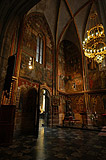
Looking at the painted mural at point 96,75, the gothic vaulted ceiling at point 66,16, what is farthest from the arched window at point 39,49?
the painted mural at point 96,75

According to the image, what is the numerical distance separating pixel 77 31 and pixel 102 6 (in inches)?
517

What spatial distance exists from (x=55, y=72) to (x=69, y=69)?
140 inches

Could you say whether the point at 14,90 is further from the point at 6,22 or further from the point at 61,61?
the point at 61,61

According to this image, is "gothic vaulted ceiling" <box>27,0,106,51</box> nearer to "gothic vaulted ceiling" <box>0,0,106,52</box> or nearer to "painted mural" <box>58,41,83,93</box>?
"gothic vaulted ceiling" <box>0,0,106,52</box>

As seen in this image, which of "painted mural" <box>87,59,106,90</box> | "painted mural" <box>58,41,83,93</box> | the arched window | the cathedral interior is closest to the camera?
the cathedral interior

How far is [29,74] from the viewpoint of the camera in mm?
9742

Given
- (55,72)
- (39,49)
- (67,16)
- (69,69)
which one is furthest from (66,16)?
(55,72)

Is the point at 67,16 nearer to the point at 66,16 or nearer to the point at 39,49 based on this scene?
the point at 66,16

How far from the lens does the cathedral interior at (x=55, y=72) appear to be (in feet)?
20.4

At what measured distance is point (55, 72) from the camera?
1345cm

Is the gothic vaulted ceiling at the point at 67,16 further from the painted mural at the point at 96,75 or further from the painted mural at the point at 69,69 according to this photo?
the painted mural at the point at 96,75

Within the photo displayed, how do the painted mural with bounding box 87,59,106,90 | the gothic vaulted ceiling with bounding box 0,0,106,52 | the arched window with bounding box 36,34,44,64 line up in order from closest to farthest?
1. the arched window with bounding box 36,34,44,64
2. the gothic vaulted ceiling with bounding box 0,0,106,52
3. the painted mural with bounding box 87,59,106,90

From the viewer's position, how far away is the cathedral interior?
20.4 ft

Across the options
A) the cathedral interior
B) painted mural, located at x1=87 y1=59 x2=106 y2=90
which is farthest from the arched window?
painted mural, located at x1=87 y1=59 x2=106 y2=90
